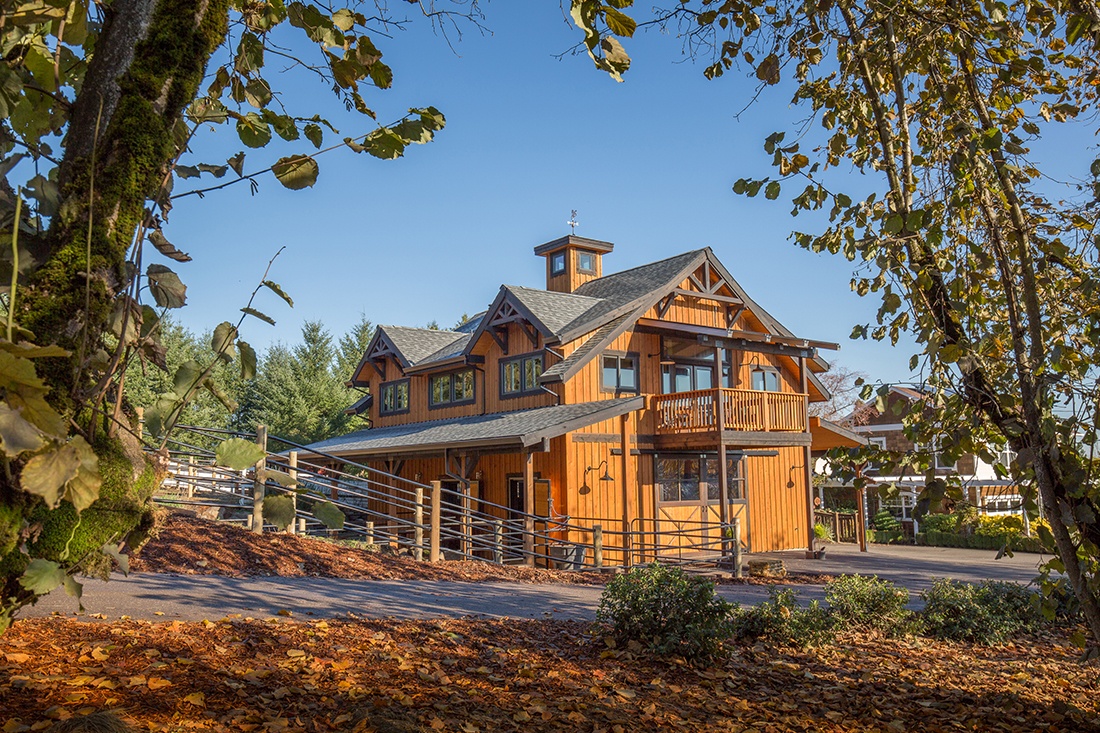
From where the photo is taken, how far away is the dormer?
27.7 meters

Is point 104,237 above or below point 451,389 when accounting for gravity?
below

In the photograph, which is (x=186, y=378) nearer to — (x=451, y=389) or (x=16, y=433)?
(x=16, y=433)

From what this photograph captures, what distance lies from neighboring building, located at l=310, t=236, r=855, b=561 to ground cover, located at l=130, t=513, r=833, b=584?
5107mm

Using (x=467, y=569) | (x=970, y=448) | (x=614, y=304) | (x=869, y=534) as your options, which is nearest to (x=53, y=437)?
(x=970, y=448)

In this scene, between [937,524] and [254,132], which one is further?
[937,524]

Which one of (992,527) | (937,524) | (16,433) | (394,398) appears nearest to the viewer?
(16,433)

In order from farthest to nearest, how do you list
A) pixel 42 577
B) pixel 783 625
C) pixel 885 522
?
pixel 885 522 < pixel 783 625 < pixel 42 577

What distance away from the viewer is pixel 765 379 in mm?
25172

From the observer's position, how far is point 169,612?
668cm

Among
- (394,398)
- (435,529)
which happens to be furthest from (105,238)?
(394,398)

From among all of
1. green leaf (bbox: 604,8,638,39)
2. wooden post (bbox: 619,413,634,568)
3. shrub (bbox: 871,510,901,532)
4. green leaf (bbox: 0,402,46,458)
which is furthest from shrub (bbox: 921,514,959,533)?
green leaf (bbox: 0,402,46,458)

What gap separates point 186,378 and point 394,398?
87.8 ft

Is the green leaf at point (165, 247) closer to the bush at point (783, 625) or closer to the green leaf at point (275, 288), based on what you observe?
the green leaf at point (275, 288)

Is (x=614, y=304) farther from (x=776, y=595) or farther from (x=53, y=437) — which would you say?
(x=53, y=437)
